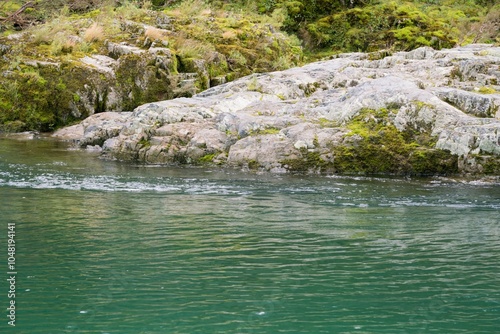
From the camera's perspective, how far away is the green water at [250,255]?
6.59m

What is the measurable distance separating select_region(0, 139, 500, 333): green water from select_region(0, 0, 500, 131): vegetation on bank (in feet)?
34.2

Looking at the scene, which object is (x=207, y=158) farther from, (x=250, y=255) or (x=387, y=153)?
(x=250, y=255)

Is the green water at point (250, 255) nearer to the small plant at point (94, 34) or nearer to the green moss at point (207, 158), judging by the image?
the green moss at point (207, 158)

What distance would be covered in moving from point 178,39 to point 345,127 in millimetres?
13768

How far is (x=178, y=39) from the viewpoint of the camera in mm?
29297

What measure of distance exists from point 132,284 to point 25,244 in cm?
275

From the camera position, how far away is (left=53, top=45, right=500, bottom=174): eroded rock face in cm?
1706

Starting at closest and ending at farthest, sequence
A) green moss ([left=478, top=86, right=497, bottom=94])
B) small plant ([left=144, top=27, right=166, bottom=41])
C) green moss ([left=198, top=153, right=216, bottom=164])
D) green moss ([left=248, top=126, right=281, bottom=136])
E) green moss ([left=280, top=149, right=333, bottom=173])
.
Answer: green moss ([left=280, top=149, right=333, bottom=173]) → green moss ([left=248, top=126, right=281, bottom=136]) → green moss ([left=198, top=153, right=216, bottom=164]) → green moss ([left=478, top=86, right=497, bottom=94]) → small plant ([left=144, top=27, right=166, bottom=41])

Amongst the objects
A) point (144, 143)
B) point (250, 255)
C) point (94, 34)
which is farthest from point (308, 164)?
point (94, 34)

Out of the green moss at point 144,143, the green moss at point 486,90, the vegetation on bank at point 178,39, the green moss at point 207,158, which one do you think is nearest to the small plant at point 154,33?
the vegetation on bank at point 178,39

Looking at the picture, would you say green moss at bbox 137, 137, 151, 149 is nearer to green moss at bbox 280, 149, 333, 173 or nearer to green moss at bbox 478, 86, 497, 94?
green moss at bbox 280, 149, 333, 173

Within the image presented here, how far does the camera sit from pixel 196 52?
2853 cm

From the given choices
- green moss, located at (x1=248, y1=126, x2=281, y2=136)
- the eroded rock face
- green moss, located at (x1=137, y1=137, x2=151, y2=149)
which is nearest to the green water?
the eroded rock face

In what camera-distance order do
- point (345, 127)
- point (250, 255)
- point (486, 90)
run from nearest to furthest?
point (250, 255)
point (345, 127)
point (486, 90)
